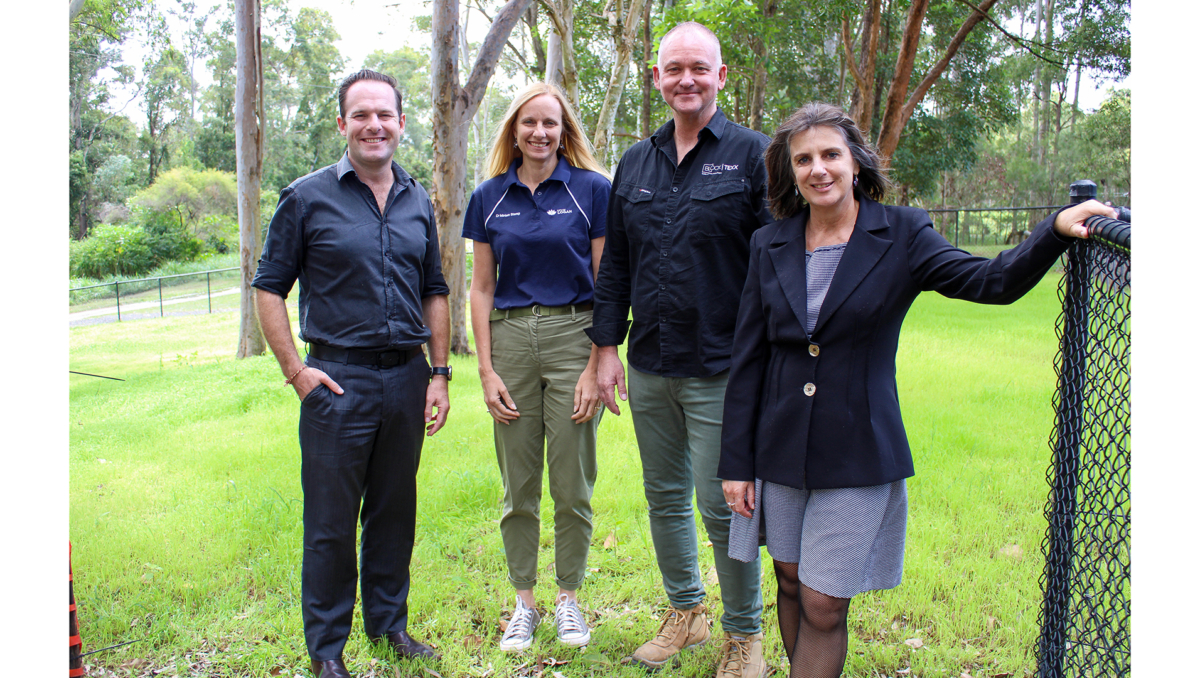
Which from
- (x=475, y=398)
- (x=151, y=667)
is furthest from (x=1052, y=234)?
(x=475, y=398)

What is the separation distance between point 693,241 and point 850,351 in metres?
0.81

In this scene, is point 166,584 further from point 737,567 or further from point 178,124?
point 178,124

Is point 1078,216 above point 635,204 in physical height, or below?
below

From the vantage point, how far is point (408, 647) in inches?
131

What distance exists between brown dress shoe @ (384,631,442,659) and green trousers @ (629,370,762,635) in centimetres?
104

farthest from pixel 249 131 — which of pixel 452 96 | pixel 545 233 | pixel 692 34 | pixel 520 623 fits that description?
pixel 692 34

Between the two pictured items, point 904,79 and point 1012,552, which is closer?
point 1012,552

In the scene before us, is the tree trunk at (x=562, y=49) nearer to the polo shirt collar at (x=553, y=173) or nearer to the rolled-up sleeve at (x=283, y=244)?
the polo shirt collar at (x=553, y=173)

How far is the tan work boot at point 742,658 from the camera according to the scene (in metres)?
3.07

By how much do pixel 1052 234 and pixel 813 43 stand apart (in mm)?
21322

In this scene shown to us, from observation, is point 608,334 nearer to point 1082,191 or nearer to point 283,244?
point 283,244

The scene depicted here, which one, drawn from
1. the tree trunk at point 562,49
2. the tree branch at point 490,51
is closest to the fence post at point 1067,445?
the tree branch at point 490,51

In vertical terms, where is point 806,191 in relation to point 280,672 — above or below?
above

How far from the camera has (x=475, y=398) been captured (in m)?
8.41
